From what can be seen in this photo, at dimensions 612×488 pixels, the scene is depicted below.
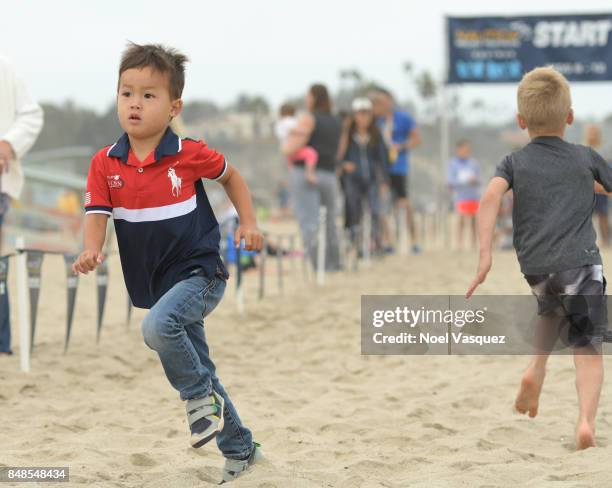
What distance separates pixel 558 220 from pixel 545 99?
19.2 inches

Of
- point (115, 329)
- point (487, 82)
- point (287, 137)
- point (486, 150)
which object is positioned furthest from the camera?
point (486, 150)

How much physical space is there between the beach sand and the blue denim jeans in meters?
0.44

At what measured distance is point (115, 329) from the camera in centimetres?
805

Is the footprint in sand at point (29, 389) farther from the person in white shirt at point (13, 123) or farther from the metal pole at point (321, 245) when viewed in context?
the metal pole at point (321, 245)

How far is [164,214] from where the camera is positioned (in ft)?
12.1

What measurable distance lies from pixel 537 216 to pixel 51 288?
8259 mm

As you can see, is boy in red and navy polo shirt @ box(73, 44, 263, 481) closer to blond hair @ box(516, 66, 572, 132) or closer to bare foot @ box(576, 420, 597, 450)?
blond hair @ box(516, 66, 572, 132)

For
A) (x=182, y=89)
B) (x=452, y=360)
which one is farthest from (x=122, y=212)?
(x=452, y=360)

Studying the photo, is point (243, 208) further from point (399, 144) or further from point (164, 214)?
point (399, 144)

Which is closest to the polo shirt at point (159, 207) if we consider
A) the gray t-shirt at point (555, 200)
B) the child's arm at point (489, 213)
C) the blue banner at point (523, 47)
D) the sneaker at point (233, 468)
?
the sneaker at point (233, 468)

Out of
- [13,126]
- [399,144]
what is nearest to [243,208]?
[13,126]

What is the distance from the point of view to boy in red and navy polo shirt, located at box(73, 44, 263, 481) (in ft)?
12.0

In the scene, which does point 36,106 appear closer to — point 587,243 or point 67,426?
point 67,426

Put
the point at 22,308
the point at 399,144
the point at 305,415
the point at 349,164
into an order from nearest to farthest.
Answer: the point at 305,415 < the point at 22,308 < the point at 349,164 < the point at 399,144
